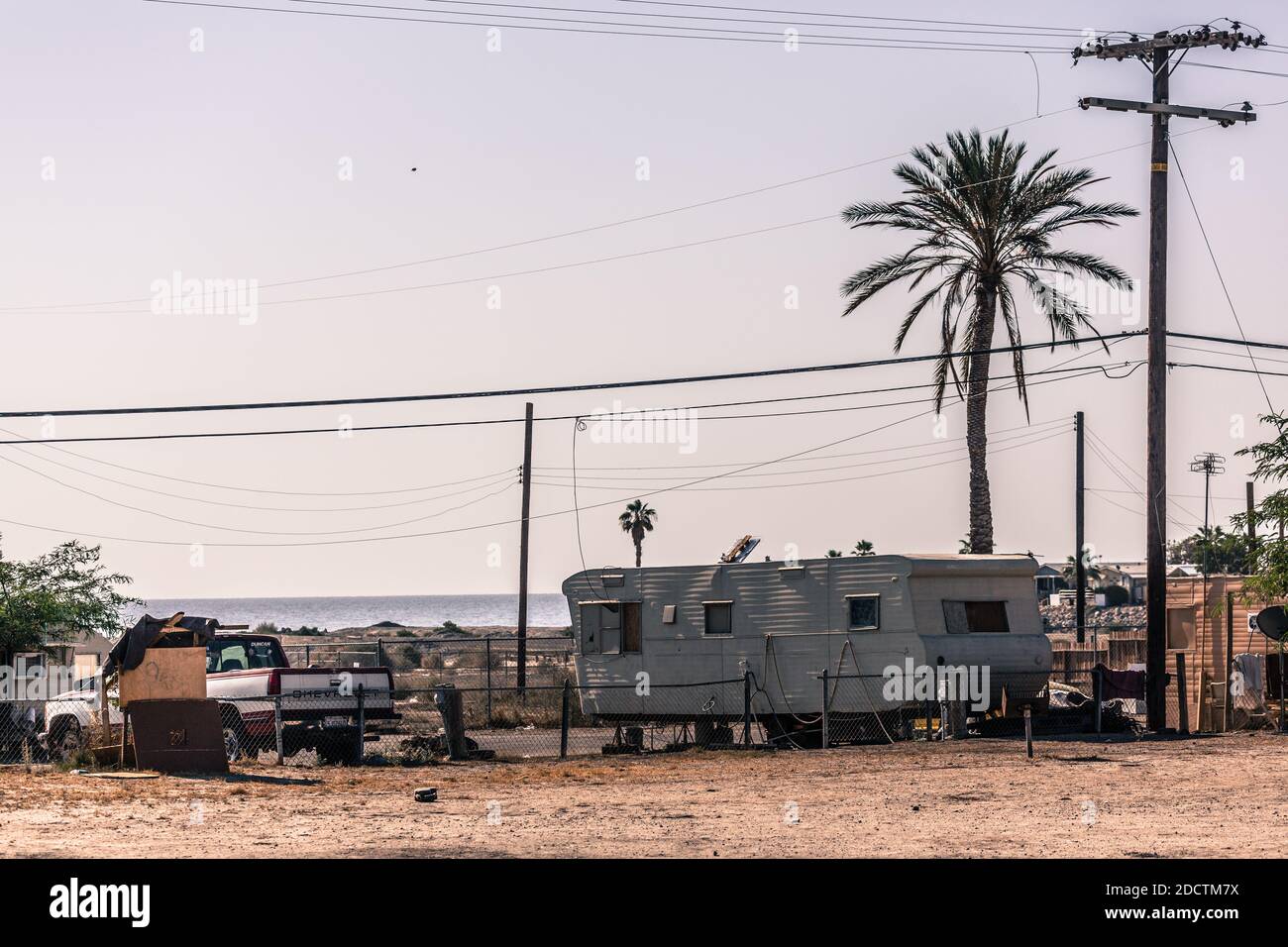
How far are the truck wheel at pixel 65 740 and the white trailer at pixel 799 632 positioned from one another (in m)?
8.45

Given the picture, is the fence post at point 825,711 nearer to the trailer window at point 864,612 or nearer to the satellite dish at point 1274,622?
the trailer window at point 864,612

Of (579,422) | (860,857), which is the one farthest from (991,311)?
(860,857)

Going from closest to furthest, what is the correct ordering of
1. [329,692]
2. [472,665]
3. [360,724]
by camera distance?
[360,724] → [329,692] → [472,665]

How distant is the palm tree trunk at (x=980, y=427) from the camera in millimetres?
32031

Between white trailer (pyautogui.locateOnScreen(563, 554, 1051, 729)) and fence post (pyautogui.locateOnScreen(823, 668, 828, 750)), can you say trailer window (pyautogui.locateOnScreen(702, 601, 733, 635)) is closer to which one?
white trailer (pyautogui.locateOnScreen(563, 554, 1051, 729))

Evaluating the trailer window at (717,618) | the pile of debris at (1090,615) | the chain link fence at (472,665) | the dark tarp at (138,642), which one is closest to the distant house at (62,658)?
the chain link fence at (472,665)

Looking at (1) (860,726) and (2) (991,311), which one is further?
(2) (991,311)

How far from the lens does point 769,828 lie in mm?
14859

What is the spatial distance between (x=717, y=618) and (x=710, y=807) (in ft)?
31.1

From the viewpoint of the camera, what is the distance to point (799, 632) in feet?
82.5

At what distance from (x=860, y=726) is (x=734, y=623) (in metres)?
2.66

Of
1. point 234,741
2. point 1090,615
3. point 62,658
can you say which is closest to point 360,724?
point 234,741

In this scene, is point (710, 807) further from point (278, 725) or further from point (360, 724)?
point (278, 725)
